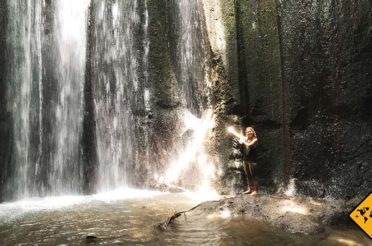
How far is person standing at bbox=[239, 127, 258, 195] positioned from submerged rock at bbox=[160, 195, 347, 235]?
1.26 metres

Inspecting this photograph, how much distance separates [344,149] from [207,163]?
139 inches

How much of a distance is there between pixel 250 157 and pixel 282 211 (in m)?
2.13

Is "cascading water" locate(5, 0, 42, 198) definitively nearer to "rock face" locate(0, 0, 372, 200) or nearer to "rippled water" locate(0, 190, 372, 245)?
"rock face" locate(0, 0, 372, 200)

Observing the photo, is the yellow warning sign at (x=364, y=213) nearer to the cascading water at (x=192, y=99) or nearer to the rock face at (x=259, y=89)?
the rock face at (x=259, y=89)

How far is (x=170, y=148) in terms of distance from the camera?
11.2m

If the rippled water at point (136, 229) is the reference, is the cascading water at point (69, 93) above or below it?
above

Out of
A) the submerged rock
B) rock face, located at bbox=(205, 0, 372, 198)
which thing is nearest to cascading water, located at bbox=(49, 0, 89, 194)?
rock face, located at bbox=(205, 0, 372, 198)

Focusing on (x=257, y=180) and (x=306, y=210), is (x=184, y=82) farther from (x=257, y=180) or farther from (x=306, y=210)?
(x=306, y=210)

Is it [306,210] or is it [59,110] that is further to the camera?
[59,110]

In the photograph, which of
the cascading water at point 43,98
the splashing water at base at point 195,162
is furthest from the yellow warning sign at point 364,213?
the cascading water at point 43,98

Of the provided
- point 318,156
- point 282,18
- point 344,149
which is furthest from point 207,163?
point 282,18

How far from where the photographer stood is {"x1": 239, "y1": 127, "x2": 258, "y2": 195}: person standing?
8375 millimetres

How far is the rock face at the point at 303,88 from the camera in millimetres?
8047

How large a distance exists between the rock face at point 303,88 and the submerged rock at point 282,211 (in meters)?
1.56
